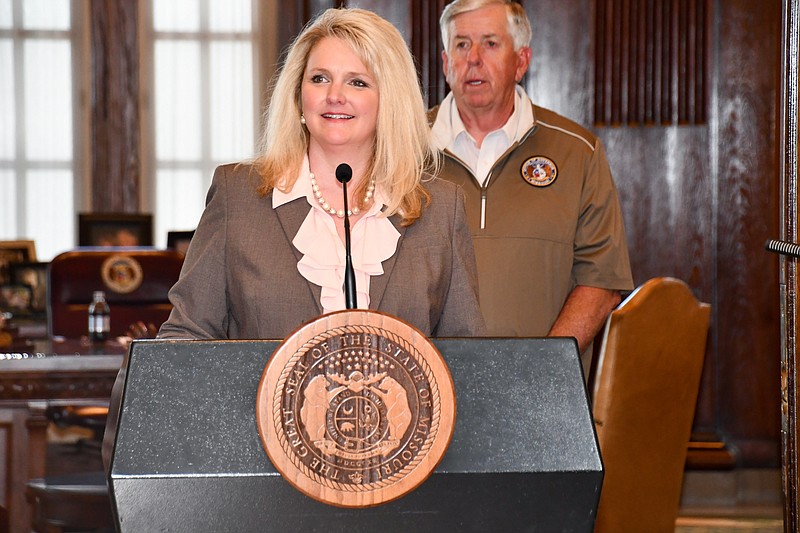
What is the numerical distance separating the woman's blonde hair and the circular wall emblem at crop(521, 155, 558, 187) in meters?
0.92

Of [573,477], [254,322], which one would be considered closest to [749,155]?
[254,322]

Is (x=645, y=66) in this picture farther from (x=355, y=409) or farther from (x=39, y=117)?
(x=39, y=117)

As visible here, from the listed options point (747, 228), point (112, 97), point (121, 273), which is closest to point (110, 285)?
point (121, 273)

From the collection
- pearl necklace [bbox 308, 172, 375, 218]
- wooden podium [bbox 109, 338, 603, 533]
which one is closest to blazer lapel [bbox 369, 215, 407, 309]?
pearl necklace [bbox 308, 172, 375, 218]

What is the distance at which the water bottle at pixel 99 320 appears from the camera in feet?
12.3

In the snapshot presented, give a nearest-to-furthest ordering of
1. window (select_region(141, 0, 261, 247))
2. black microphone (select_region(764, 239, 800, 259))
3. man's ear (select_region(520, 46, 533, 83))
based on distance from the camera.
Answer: black microphone (select_region(764, 239, 800, 259)) → man's ear (select_region(520, 46, 533, 83)) → window (select_region(141, 0, 261, 247))

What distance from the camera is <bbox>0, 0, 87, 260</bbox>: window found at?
6.81m

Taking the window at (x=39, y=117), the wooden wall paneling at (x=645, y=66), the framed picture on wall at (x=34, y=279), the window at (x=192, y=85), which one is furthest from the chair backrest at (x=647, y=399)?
the window at (x=39, y=117)

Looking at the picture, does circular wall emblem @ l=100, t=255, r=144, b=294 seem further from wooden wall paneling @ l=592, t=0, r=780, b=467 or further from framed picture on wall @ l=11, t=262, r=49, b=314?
wooden wall paneling @ l=592, t=0, r=780, b=467

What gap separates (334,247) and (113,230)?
3802 millimetres

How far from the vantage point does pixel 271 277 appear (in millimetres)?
1590

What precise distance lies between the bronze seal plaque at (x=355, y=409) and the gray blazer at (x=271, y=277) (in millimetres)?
502

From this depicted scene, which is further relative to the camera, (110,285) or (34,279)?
(34,279)

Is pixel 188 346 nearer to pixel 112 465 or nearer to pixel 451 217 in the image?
pixel 112 465
